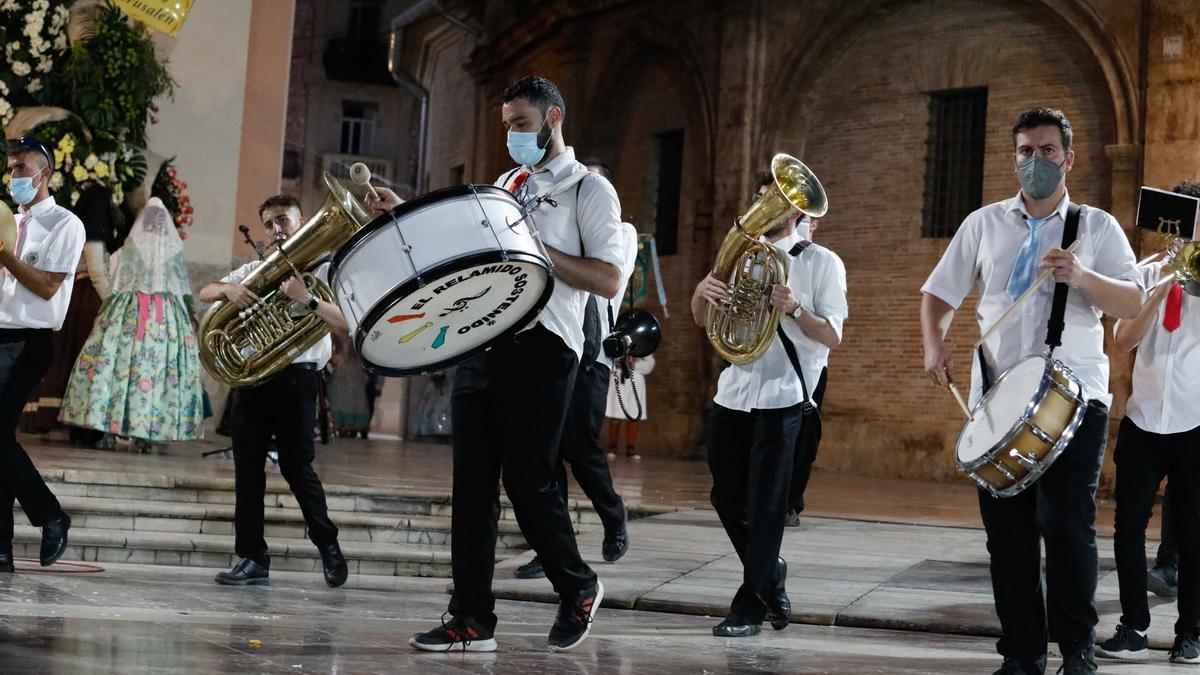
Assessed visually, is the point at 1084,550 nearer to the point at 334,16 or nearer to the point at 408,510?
the point at 408,510

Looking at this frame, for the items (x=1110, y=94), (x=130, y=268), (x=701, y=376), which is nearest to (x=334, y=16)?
(x=701, y=376)

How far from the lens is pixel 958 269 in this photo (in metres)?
5.27

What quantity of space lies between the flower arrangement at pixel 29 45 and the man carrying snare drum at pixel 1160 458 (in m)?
9.47

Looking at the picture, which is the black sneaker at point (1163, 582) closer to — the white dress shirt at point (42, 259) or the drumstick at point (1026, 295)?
the drumstick at point (1026, 295)

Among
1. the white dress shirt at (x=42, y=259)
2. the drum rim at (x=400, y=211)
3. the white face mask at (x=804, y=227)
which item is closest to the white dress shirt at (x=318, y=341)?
the white dress shirt at (x=42, y=259)

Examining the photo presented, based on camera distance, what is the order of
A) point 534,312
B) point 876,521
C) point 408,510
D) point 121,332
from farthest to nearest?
point 121,332
point 876,521
point 408,510
point 534,312

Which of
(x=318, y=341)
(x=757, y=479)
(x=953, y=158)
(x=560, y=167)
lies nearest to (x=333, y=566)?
(x=318, y=341)

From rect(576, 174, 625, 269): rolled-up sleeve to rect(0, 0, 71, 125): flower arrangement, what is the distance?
8.51 metres

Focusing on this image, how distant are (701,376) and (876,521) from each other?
34.9 ft

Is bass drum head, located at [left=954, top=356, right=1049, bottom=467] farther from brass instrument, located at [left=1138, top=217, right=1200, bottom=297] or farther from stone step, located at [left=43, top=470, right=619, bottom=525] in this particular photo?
stone step, located at [left=43, top=470, right=619, bottom=525]

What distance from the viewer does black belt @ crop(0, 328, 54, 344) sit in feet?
23.0

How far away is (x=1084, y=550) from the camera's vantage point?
4.88 m

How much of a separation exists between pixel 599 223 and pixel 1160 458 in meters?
2.66

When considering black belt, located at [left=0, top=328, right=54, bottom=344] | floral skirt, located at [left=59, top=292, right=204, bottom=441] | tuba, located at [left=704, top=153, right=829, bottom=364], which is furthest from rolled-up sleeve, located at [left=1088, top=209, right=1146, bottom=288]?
floral skirt, located at [left=59, top=292, right=204, bottom=441]
